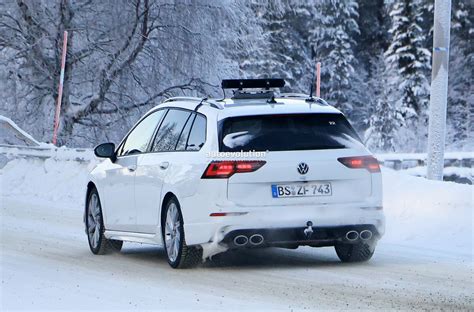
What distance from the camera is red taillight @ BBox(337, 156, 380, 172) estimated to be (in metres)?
11.2

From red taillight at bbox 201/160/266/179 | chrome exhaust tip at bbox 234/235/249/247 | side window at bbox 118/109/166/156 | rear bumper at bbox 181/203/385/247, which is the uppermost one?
side window at bbox 118/109/166/156

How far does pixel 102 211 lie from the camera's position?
13383 millimetres

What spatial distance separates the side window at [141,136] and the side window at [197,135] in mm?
1045

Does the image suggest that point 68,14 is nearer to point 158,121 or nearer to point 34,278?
point 158,121

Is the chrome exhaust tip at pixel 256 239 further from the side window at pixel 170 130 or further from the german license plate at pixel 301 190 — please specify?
the side window at pixel 170 130

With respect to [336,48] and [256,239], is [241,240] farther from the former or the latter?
[336,48]

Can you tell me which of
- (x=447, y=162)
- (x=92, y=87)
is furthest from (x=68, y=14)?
(x=447, y=162)

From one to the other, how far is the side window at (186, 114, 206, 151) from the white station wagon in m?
0.01

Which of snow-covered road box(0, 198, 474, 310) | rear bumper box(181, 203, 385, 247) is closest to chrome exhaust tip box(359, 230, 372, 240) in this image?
rear bumper box(181, 203, 385, 247)

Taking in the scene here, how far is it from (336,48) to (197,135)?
58981mm

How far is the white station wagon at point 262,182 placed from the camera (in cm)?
1095

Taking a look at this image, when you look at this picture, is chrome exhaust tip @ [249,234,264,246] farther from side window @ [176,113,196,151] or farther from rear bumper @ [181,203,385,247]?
side window @ [176,113,196,151]

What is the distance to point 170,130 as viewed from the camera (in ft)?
40.2

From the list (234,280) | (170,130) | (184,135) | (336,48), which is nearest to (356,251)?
(234,280)
